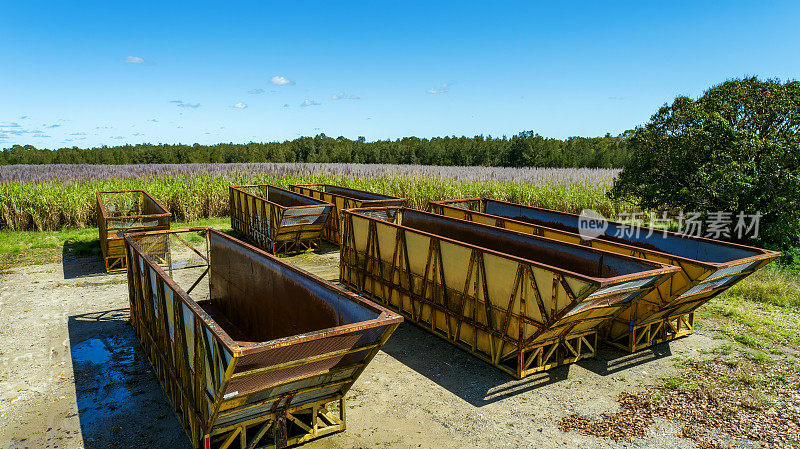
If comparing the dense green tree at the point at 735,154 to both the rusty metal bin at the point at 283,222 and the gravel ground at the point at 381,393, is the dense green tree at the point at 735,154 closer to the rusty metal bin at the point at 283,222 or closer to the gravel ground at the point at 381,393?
the gravel ground at the point at 381,393

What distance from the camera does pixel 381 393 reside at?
7.02 meters

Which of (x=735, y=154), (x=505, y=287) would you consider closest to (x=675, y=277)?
(x=505, y=287)

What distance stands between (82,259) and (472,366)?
1255cm

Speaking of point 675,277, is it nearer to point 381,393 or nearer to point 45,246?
point 381,393

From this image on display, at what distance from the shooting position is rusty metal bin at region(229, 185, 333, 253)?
48.0 feet

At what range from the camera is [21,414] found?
20.5 feet

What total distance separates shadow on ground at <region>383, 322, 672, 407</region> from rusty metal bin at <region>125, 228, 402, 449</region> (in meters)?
1.92

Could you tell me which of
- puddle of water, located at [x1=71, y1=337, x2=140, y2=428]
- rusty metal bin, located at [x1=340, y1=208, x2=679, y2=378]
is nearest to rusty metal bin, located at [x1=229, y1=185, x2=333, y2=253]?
rusty metal bin, located at [x1=340, y1=208, x2=679, y2=378]

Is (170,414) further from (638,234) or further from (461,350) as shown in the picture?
(638,234)

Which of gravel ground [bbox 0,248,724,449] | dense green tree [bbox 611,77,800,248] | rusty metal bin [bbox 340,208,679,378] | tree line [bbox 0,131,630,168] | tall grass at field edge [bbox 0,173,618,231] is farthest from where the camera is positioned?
tree line [bbox 0,131,630,168]

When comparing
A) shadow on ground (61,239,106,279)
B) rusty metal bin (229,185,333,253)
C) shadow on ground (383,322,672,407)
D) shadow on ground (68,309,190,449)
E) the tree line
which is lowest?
shadow on ground (383,322,672,407)

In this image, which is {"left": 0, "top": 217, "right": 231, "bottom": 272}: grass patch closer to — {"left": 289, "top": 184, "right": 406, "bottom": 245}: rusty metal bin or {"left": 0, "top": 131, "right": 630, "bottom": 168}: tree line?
{"left": 289, "top": 184, "right": 406, "bottom": 245}: rusty metal bin

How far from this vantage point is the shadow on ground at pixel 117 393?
5785 millimetres

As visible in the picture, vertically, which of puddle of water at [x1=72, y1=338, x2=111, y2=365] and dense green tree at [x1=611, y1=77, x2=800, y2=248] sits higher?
dense green tree at [x1=611, y1=77, x2=800, y2=248]
